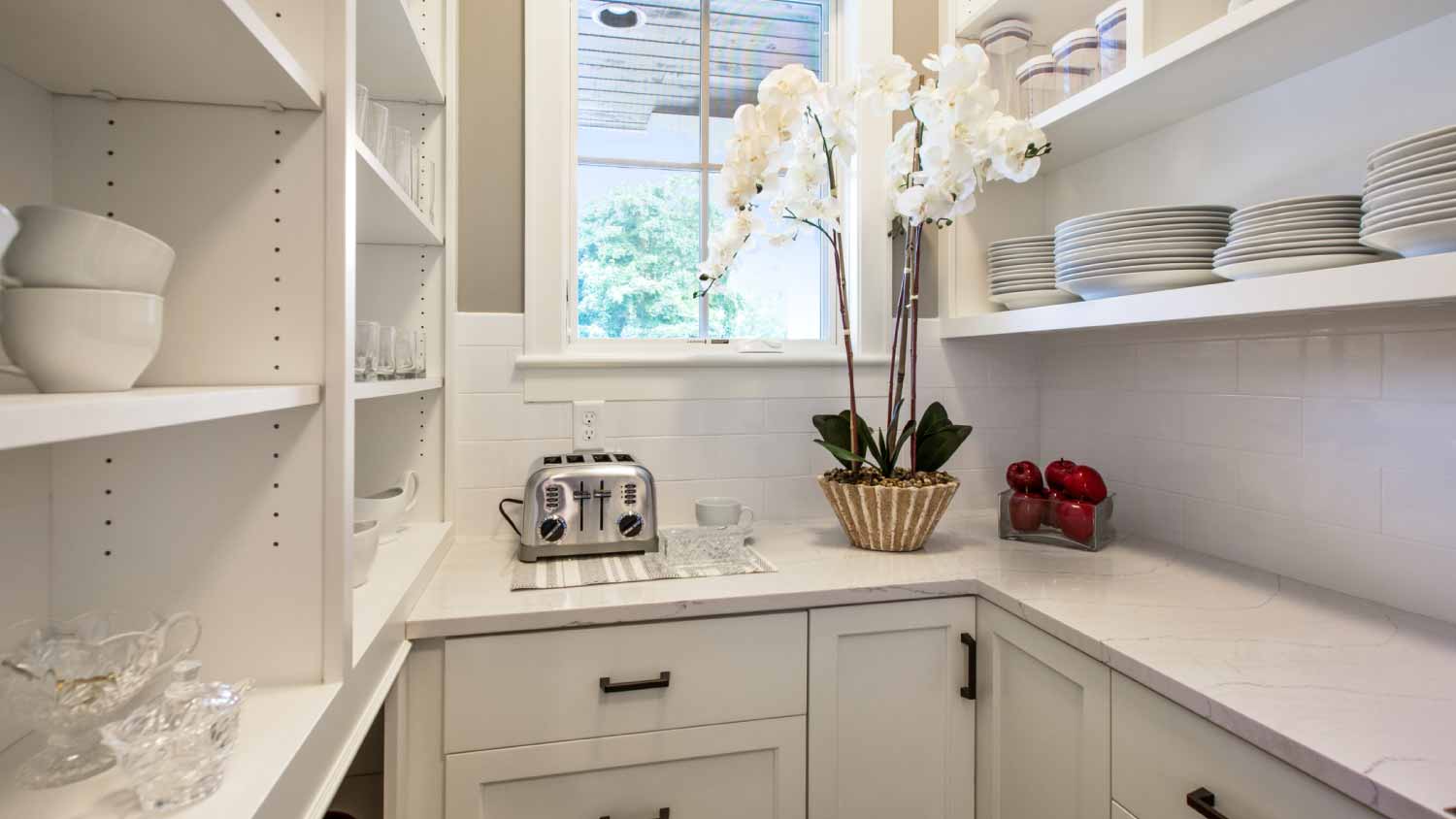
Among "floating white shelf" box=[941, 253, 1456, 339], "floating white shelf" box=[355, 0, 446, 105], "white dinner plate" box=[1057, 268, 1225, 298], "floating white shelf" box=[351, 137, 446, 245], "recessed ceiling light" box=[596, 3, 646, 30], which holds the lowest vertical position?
"floating white shelf" box=[941, 253, 1456, 339]

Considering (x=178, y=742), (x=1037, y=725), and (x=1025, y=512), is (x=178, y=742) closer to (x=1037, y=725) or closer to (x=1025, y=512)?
(x=1037, y=725)

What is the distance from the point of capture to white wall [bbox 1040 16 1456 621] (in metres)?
1.19

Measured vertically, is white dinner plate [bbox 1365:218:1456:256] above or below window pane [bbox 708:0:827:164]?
below

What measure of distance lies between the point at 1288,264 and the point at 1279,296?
5cm

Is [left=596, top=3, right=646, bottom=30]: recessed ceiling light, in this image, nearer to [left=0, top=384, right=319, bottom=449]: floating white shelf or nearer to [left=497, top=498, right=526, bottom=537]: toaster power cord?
[left=497, top=498, right=526, bottom=537]: toaster power cord

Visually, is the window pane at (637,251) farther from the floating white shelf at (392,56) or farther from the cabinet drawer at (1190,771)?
the cabinet drawer at (1190,771)

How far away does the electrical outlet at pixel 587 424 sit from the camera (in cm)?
183

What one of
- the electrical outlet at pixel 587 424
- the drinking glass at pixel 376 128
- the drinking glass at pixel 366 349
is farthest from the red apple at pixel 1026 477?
the drinking glass at pixel 376 128

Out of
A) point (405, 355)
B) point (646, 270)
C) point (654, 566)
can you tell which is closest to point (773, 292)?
point (646, 270)

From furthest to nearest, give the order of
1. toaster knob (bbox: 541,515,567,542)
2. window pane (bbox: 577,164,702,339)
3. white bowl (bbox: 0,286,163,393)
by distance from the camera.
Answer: window pane (bbox: 577,164,702,339)
toaster knob (bbox: 541,515,567,542)
white bowl (bbox: 0,286,163,393)

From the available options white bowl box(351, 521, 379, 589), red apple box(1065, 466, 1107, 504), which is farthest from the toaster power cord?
red apple box(1065, 466, 1107, 504)

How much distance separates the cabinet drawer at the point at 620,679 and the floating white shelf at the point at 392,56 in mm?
1055

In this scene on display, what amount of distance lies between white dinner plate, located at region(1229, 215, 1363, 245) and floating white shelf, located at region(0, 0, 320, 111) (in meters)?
1.33

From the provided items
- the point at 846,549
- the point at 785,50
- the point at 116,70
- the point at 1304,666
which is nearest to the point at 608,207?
the point at 785,50
